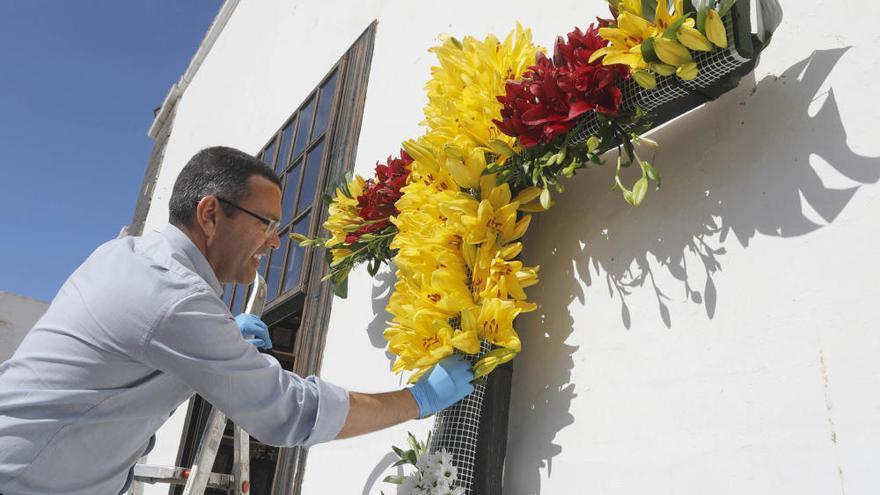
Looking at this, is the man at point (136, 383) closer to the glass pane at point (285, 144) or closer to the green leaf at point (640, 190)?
the green leaf at point (640, 190)

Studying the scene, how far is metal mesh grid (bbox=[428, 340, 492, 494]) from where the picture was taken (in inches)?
47.7

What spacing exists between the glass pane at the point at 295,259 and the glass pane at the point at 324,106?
45 cm

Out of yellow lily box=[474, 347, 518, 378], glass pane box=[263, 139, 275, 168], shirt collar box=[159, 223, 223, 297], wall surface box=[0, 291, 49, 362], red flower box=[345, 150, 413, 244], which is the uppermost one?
wall surface box=[0, 291, 49, 362]

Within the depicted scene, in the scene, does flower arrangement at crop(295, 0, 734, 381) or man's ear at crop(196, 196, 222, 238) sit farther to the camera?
man's ear at crop(196, 196, 222, 238)

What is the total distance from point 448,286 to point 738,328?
0.50 m

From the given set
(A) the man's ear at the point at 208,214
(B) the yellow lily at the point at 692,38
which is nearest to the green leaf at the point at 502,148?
(B) the yellow lily at the point at 692,38

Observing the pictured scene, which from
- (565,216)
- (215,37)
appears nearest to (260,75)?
(215,37)

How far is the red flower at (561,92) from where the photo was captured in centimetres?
111

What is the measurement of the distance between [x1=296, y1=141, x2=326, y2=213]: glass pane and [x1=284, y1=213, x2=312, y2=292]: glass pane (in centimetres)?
8

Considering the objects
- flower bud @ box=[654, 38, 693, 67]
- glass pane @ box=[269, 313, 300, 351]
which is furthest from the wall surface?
flower bud @ box=[654, 38, 693, 67]

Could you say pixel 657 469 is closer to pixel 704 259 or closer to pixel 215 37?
pixel 704 259

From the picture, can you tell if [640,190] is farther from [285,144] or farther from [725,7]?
[285,144]

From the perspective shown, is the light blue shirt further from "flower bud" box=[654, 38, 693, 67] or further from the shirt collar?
"flower bud" box=[654, 38, 693, 67]

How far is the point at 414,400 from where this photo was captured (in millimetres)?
1247
